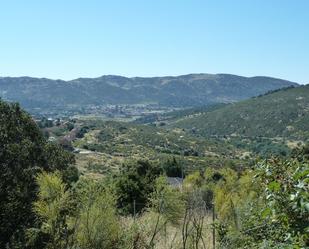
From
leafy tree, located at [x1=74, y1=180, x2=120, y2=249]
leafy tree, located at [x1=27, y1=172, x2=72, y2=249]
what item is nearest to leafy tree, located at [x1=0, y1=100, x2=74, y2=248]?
leafy tree, located at [x1=27, y1=172, x2=72, y2=249]

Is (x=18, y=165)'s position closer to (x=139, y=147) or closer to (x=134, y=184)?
(x=134, y=184)

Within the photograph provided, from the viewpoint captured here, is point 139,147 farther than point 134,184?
Yes

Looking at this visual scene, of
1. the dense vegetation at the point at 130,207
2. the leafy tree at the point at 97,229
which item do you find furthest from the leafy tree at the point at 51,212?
the leafy tree at the point at 97,229

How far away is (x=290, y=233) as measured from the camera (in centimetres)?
480

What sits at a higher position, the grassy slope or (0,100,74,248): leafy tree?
(0,100,74,248): leafy tree

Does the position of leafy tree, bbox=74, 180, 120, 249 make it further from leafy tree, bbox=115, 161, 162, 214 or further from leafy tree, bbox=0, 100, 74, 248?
leafy tree, bbox=115, 161, 162, 214

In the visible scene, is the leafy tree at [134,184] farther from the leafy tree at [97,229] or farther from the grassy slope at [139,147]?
the grassy slope at [139,147]

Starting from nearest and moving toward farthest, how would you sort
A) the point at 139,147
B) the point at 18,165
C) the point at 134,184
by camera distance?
1. the point at 18,165
2. the point at 134,184
3. the point at 139,147

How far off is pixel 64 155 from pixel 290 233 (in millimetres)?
26008

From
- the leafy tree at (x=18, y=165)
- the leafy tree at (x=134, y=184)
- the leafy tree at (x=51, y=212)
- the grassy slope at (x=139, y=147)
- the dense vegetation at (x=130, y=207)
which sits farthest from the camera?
the grassy slope at (x=139, y=147)

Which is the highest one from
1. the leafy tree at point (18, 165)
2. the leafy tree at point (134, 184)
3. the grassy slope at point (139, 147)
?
the leafy tree at point (18, 165)

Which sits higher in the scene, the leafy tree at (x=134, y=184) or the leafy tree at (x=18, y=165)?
the leafy tree at (x=18, y=165)

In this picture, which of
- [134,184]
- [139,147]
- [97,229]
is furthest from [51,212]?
[139,147]

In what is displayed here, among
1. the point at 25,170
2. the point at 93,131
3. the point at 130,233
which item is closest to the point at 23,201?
the point at 25,170
